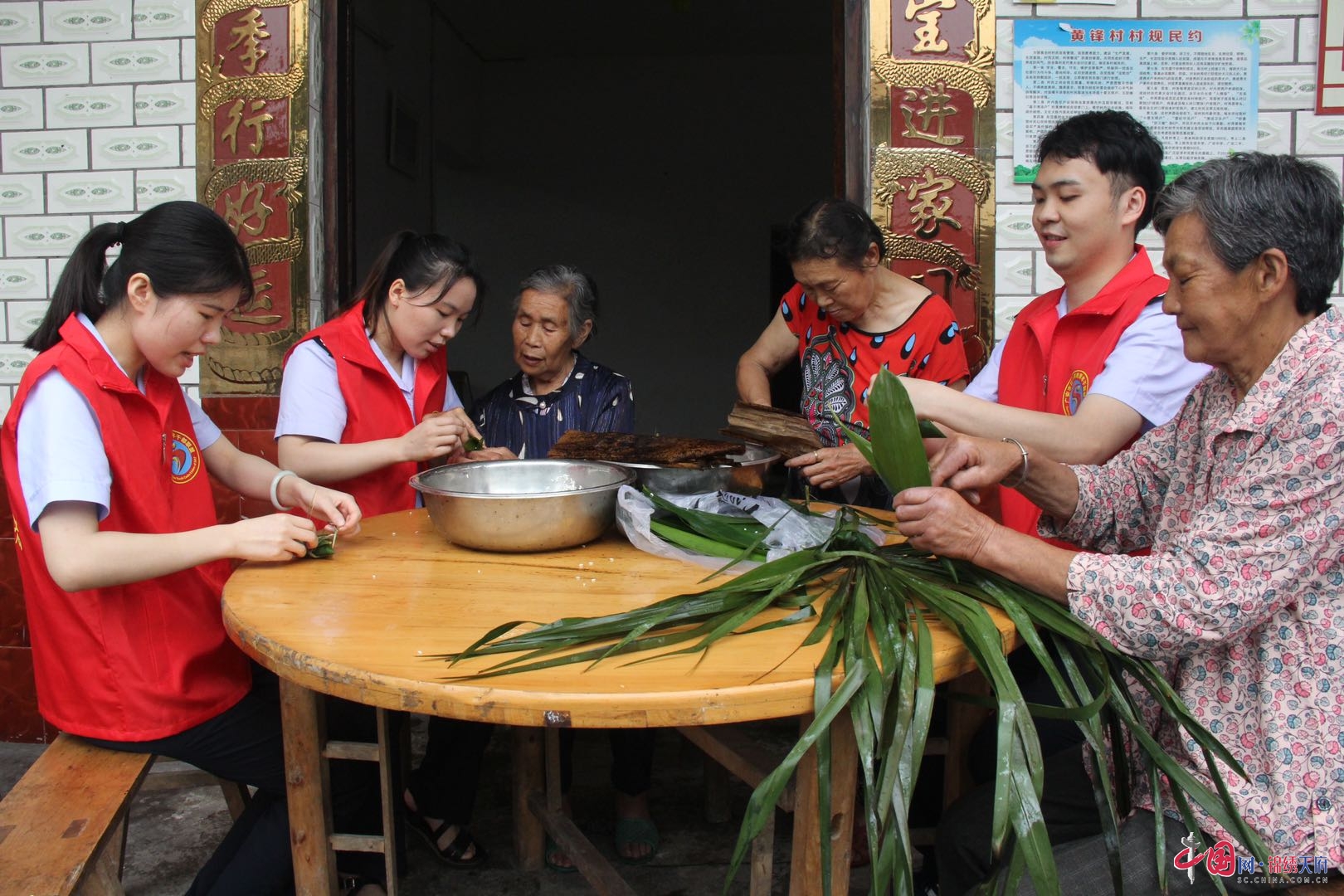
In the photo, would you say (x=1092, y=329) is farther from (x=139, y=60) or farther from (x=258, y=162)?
(x=139, y=60)

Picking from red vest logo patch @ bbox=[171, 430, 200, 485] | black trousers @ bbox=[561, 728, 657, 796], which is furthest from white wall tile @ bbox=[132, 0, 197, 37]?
black trousers @ bbox=[561, 728, 657, 796]

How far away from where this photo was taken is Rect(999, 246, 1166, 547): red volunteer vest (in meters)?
2.43

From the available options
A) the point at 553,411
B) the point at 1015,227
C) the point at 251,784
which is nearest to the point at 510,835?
the point at 251,784

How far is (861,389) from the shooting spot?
125 inches

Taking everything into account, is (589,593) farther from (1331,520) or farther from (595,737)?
(595,737)

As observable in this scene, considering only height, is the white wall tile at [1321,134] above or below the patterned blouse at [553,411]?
above

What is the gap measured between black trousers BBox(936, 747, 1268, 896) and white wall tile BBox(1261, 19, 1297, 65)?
2559mm

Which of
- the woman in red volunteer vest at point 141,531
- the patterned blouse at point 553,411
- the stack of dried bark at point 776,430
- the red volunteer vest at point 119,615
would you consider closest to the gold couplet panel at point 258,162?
the patterned blouse at point 553,411

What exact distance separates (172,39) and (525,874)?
9.98 ft

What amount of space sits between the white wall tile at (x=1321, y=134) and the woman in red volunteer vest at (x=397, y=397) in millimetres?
2731

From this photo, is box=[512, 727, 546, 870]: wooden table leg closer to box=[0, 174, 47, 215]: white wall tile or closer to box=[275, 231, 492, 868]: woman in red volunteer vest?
box=[275, 231, 492, 868]: woman in red volunteer vest

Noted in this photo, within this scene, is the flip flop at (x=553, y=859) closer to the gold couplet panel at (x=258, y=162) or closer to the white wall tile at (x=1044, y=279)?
the gold couplet panel at (x=258, y=162)

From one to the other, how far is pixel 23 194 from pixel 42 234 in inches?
6.2

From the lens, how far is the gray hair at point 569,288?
Answer: 3.37 metres
